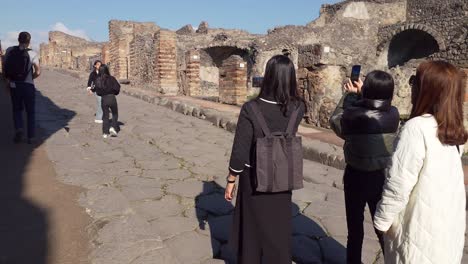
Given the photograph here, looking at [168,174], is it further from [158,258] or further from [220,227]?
[158,258]

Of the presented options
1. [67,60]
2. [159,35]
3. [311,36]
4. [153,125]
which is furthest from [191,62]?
[67,60]

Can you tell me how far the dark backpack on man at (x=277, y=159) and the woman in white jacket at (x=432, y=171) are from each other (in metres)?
0.49

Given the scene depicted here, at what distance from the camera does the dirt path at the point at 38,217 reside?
89.6 inches

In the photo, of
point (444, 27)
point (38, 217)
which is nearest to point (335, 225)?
point (38, 217)

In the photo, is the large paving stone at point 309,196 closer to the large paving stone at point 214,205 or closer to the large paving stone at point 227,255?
the large paving stone at point 214,205

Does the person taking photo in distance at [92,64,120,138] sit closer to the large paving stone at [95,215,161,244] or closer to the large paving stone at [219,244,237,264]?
the large paving stone at [95,215,161,244]

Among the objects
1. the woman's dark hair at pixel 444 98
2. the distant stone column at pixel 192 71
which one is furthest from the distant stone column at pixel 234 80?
the woman's dark hair at pixel 444 98

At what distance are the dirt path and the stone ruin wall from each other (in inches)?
976

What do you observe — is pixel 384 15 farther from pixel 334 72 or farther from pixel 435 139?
pixel 435 139

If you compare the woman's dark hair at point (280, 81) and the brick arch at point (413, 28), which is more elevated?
the brick arch at point (413, 28)

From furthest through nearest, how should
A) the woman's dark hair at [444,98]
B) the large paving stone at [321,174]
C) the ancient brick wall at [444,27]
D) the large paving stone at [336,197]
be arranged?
the ancient brick wall at [444,27], the large paving stone at [321,174], the large paving stone at [336,197], the woman's dark hair at [444,98]

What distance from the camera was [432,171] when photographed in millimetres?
1453

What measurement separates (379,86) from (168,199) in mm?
2101

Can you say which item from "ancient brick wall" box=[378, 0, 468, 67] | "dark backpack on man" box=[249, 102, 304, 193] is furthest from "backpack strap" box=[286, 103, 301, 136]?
"ancient brick wall" box=[378, 0, 468, 67]
